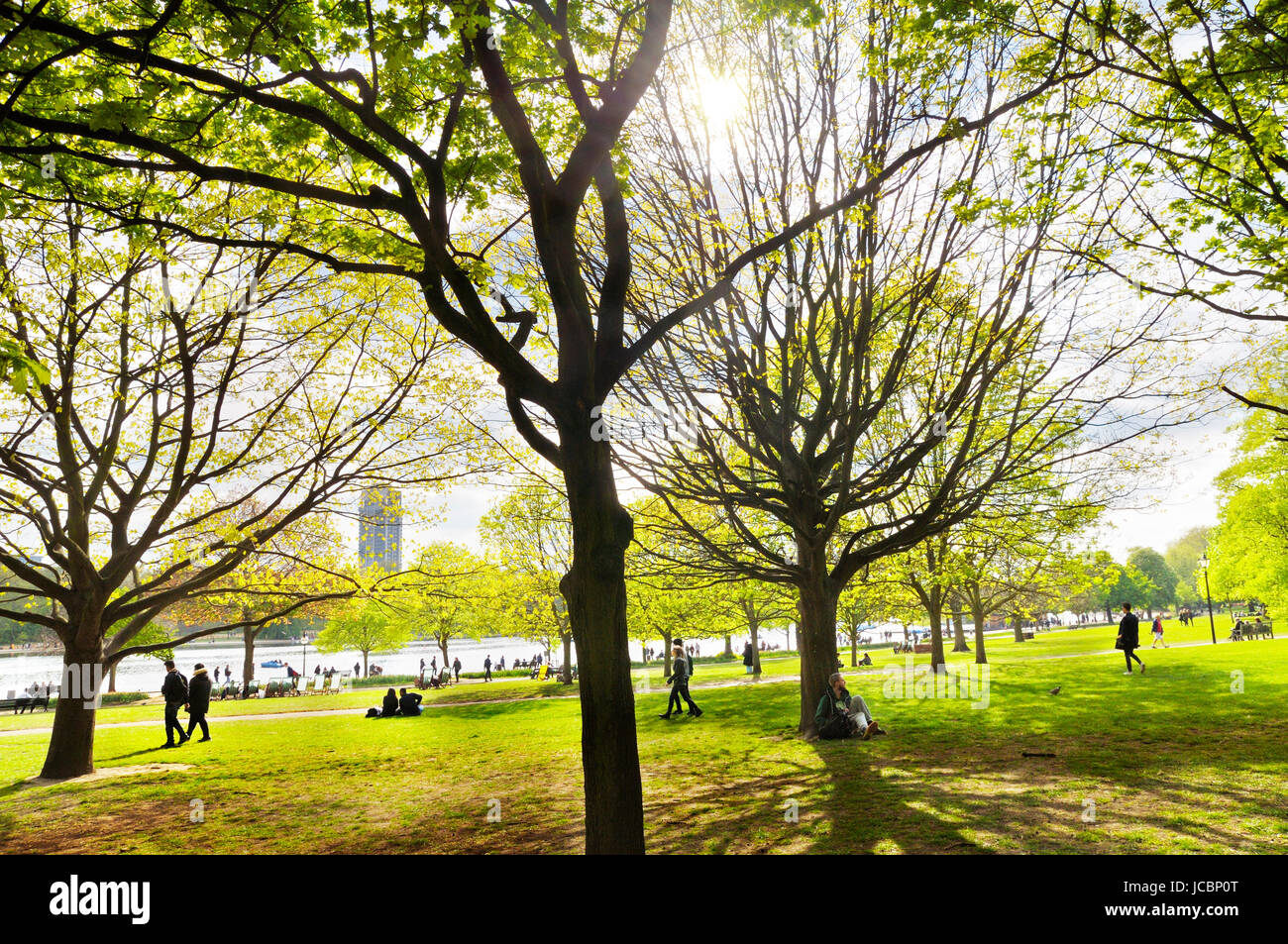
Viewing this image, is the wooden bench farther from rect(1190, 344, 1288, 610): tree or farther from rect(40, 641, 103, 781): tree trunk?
rect(1190, 344, 1288, 610): tree

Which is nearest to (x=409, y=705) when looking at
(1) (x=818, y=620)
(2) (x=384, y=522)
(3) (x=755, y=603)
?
(2) (x=384, y=522)

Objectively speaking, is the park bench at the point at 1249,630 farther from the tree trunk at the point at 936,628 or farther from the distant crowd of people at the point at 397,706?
the distant crowd of people at the point at 397,706

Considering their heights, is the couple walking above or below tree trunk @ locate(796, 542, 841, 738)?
below

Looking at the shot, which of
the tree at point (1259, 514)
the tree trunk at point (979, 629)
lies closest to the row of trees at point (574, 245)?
the tree trunk at point (979, 629)

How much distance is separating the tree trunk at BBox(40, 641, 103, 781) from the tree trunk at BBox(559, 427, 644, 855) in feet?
35.8

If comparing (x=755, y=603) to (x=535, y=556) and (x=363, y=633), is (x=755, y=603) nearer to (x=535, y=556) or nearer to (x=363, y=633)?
(x=535, y=556)

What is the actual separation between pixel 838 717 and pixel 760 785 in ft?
11.2

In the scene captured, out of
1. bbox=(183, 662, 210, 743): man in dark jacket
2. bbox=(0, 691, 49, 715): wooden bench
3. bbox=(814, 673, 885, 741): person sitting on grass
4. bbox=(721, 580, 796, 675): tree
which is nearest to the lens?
bbox=(814, 673, 885, 741): person sitting on grass

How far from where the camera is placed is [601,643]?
17.5ft

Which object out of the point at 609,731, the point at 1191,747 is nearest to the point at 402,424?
the point at 609,731

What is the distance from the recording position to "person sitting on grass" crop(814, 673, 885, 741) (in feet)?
39.6

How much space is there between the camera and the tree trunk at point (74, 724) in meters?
11.8

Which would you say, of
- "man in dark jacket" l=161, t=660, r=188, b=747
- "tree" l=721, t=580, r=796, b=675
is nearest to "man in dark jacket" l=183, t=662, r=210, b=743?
"man in dark jacket" l=161, t=660, r=188, b=747
